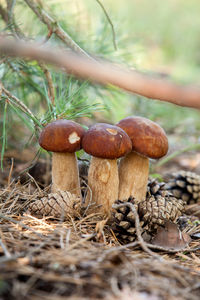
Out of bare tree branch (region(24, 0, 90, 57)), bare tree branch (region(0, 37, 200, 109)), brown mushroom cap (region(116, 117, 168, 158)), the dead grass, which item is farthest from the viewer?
bare tree branch (region(24, 0, 90, 57))

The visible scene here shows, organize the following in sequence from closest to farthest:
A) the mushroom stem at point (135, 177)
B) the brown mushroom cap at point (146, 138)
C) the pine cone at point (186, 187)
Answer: the brown mushroom cap at point (146, 138) → the mushroom stem at point (135, 177) → the pine cone at point (186, 187)

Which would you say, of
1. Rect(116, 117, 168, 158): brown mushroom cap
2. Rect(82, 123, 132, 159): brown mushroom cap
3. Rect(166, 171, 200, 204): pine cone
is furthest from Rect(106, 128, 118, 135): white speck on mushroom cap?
Rect(166, 171, 200, 204): pine cone

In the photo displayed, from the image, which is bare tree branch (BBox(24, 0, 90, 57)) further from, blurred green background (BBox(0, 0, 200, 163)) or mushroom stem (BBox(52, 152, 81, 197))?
mushroom stem (BBox(52, 152, 81, 197))

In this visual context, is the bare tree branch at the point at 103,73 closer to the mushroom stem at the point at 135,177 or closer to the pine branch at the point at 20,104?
the pine branch at the point at 20,104

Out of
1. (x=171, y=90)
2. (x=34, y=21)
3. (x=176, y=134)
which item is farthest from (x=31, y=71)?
(x=176, y=134)

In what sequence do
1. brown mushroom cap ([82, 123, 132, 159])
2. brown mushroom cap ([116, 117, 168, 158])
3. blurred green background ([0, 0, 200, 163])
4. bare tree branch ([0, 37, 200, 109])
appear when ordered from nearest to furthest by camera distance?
1. bare tree branch ([0, 37, 200, 109])
2. brown mushroom cap ([82, 123, 132, 159])
3. brown mushroom cap ([116, 117, 168, 158])
4. blurred green background ([0, 0, 200, 163])

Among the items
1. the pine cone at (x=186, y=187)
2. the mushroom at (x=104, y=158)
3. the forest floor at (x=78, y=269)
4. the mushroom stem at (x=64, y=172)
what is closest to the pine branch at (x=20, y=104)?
the mushroom stem at (x=64, y=172)

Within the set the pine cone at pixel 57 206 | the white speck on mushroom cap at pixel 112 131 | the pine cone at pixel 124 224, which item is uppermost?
the white speck on mushroom cap at pixel 112 131

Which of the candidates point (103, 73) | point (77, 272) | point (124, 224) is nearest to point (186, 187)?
point (124, 224)
